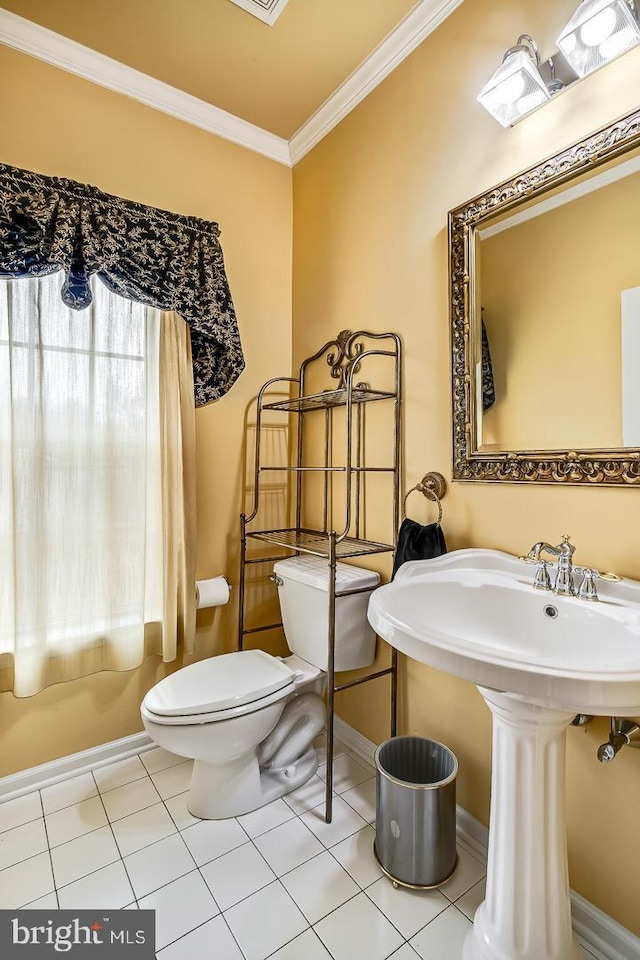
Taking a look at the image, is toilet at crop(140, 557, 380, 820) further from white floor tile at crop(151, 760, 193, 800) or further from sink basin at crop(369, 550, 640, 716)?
sink basin at crop(369, 550, 640, 716)

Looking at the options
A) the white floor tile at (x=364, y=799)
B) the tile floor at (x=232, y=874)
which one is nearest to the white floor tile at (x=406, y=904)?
A: the tile floor at (x=232, y=874)

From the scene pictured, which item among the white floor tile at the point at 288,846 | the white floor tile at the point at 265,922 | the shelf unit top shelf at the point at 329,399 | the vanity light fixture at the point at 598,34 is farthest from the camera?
the shelf unit top shelf at the point at 329,399

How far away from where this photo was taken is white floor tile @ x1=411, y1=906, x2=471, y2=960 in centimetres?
109

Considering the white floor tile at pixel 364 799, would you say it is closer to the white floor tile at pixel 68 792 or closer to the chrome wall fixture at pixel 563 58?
the white floor tile at pixel 68 792

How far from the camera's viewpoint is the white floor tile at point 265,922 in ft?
3.66

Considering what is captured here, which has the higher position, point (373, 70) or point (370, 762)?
point (373, 70)

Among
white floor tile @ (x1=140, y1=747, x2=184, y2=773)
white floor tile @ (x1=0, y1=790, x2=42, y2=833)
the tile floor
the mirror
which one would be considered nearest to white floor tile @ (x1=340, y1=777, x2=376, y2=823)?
the tile floor

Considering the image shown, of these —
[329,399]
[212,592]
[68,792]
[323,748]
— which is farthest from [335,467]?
[68,792]

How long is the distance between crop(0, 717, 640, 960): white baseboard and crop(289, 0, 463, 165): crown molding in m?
2.50

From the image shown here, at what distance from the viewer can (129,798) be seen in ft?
5.30

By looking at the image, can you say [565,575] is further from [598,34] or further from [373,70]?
[373,70]

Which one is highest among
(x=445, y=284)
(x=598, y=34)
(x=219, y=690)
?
(x=598, y=34)

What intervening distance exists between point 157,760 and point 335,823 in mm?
752

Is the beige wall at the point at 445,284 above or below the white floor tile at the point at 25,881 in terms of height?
above
